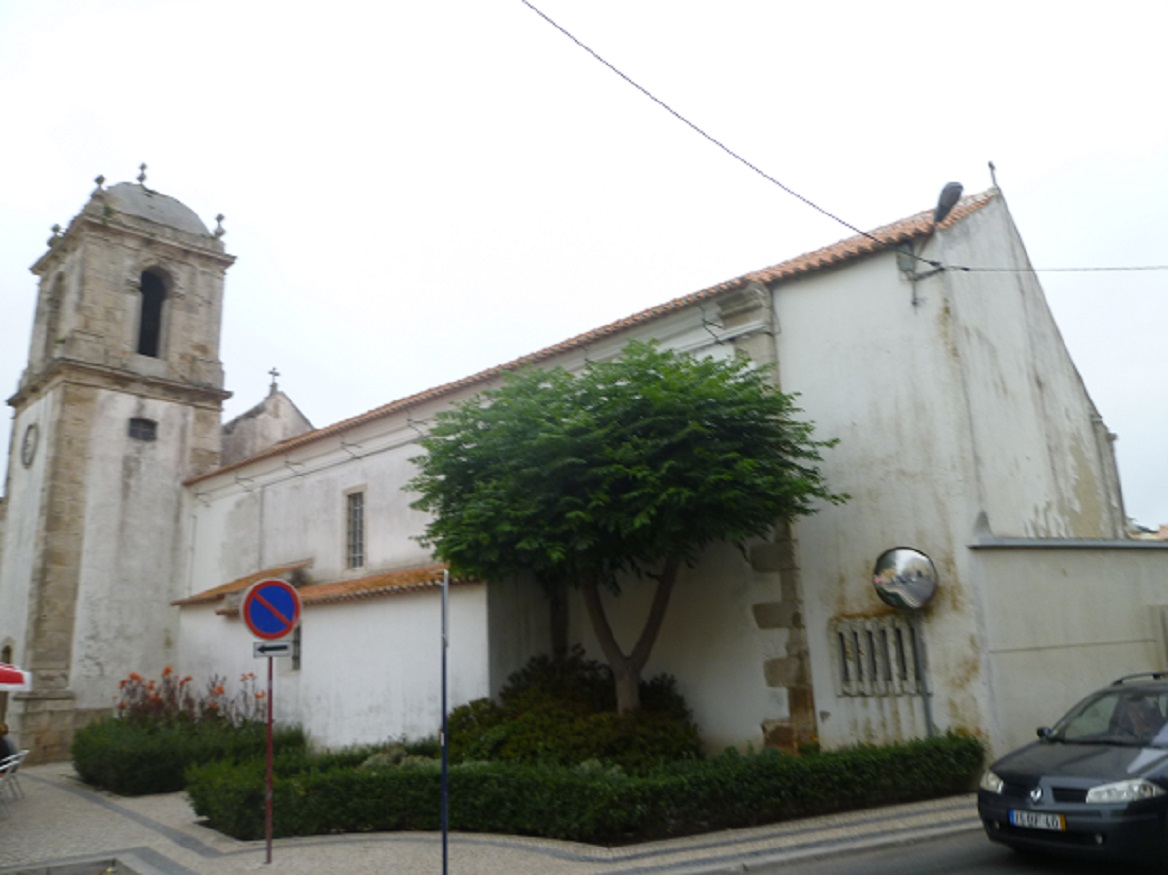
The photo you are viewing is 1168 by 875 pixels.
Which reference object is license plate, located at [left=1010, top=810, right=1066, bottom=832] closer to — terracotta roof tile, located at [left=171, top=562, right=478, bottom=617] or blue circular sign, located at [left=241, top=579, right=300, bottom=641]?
blue circular sign, located at [left=241, top=579, right=300, bottom=641]

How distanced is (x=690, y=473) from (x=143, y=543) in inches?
701

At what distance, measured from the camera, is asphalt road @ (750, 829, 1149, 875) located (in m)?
7.15

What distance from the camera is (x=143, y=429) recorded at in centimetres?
2358

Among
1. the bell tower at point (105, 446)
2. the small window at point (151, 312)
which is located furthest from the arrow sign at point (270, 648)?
the small window at point (151, 312)

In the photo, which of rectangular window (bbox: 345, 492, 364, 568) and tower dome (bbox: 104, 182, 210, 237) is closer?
rectangular window (bbox: 345, 492, 364, 568)

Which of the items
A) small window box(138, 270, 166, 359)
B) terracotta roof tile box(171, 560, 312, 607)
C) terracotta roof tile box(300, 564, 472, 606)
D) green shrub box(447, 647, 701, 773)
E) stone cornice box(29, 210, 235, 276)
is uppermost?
stone cornice box(29, 210, 235, 276)

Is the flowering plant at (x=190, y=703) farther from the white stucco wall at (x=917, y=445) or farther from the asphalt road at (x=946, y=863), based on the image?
the asphalt road at (x=946, y=863)

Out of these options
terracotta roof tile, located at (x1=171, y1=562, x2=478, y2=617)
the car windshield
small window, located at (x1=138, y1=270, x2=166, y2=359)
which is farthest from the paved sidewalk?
small window, located at (x1=138, y1=270, x2=166, y2=359)

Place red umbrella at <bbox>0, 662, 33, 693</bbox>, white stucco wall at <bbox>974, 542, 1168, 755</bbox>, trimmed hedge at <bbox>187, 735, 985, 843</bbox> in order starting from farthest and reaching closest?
1. red umbrella at <bbox>0, 662, 33, 693</bbox>
2. white stucco wall at <bbox>974, 542, 1168, 755</bbox>
3. trimmed hedge at <bbox>187, 735, 985, 843</bbox>

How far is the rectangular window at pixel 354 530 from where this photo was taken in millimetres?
19409

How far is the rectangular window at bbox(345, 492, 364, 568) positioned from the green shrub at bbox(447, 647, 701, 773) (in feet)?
22.7

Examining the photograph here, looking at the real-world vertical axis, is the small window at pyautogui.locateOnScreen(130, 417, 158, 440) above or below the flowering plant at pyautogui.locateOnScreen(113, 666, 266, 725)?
above

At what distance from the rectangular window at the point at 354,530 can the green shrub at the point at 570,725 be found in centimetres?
692

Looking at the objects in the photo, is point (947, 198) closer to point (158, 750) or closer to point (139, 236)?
point (158, 750)
